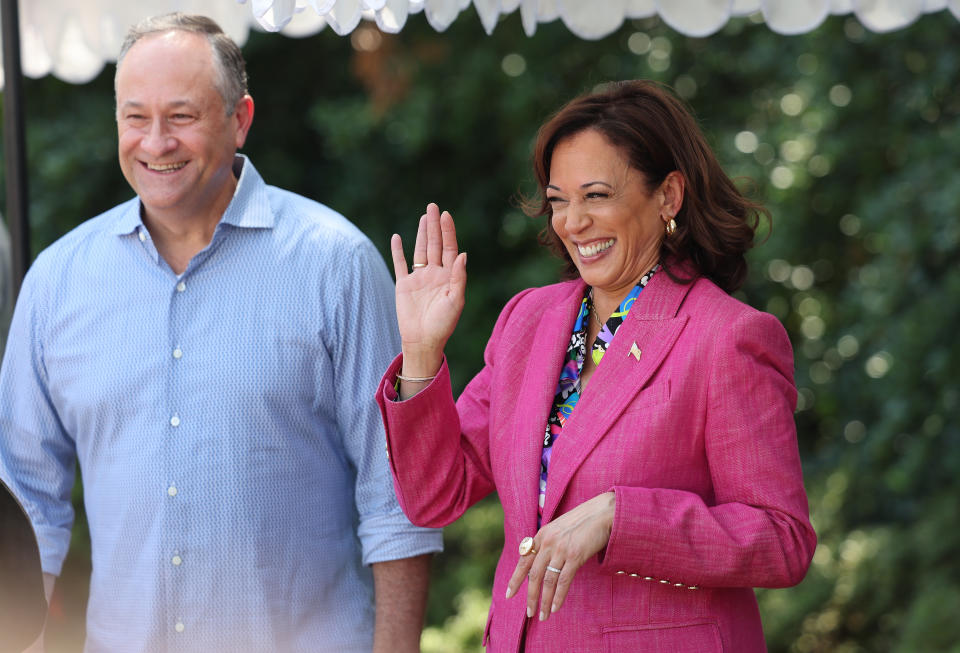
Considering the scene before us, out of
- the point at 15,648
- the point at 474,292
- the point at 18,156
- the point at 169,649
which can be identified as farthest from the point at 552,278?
the point at 15,648

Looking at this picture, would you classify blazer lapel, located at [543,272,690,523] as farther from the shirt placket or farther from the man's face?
the man's face

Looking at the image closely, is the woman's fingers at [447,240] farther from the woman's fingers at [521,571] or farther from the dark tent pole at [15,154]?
the dark tent pole at [15,154]

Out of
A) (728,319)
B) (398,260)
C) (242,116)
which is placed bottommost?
(728,319)

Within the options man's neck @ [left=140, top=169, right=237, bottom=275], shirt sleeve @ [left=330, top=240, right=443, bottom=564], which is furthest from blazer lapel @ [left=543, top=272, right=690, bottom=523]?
man's neck @ [left=140, top=169, right=237, bottom=275]

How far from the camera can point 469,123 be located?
20.7ft

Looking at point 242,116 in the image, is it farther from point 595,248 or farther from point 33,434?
point 595,248

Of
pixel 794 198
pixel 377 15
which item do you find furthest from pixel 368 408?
pixel 794 198

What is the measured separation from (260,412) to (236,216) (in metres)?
0.43

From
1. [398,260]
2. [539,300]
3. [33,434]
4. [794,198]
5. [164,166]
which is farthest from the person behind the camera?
[794,198]

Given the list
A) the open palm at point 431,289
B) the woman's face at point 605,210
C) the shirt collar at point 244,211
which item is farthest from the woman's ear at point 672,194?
the shirt collar at point 244,211

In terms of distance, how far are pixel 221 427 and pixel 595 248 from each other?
2.78 ft

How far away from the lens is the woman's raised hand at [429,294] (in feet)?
6.57

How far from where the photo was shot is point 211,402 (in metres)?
2.28

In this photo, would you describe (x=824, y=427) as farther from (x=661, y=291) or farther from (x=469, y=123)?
(x=661, y=291)
